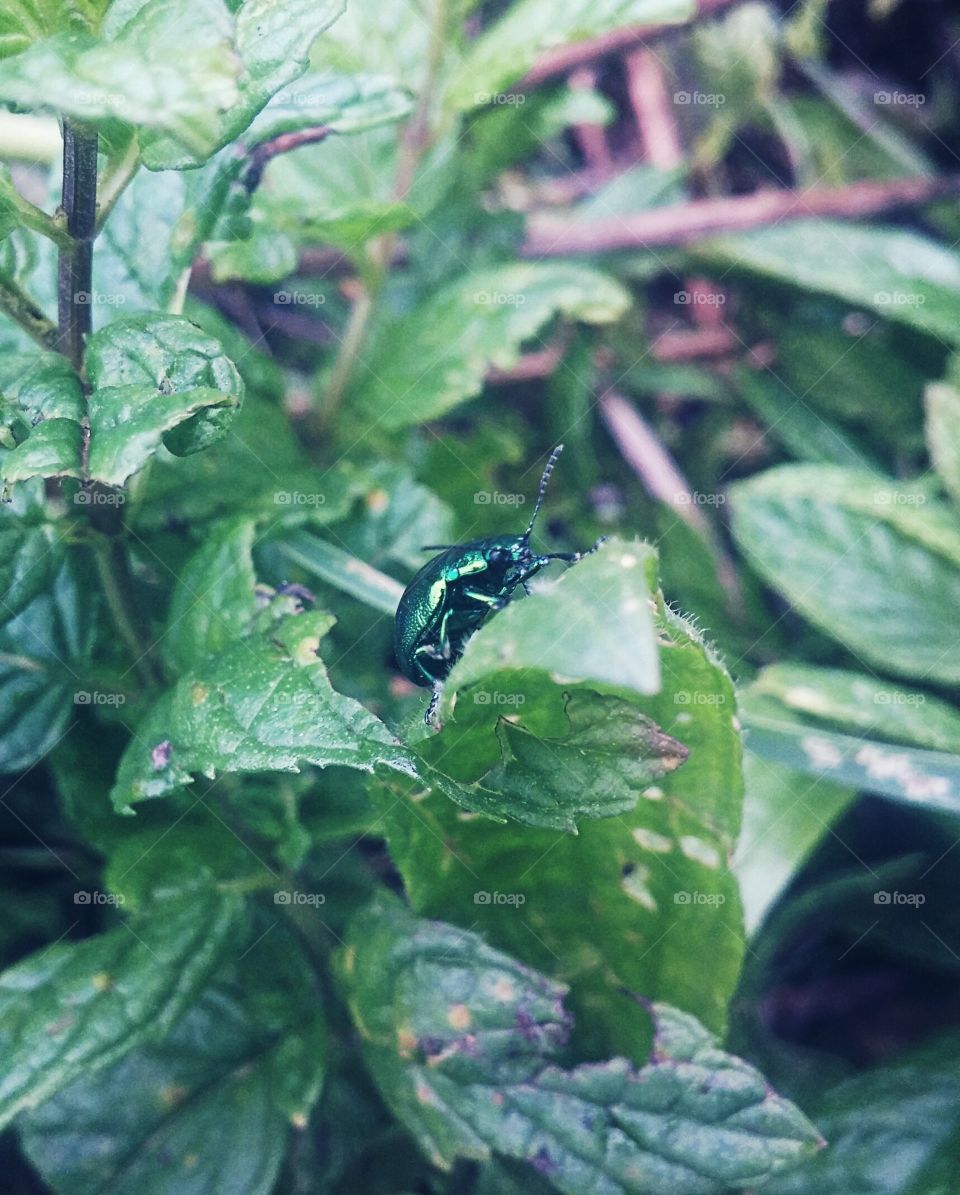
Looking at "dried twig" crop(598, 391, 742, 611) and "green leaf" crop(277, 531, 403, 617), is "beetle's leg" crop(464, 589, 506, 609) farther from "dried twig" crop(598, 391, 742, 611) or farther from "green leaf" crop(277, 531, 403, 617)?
"dried twig" crop(598, 391, 742, 611)

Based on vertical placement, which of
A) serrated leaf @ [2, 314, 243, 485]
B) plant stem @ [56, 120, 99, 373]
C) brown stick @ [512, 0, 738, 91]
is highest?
brown stick @ [512, 0, 738, 91]

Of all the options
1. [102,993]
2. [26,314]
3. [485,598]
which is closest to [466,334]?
[485,598]

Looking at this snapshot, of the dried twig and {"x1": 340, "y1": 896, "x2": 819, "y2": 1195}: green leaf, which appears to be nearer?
{"x1": 340, "y1": 896, "x2": 819, "y2": 1195}: green leaf

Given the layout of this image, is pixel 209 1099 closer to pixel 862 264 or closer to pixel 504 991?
pixel 504 991

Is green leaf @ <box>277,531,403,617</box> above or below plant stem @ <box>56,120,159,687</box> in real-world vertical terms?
below

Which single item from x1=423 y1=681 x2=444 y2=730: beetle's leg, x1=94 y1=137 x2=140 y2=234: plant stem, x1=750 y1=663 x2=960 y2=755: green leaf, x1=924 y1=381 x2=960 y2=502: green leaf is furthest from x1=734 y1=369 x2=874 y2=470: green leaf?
x1=94 y1=137 x2=140 y2=234: plant stem

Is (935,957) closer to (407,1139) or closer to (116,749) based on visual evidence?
(407,1139)
